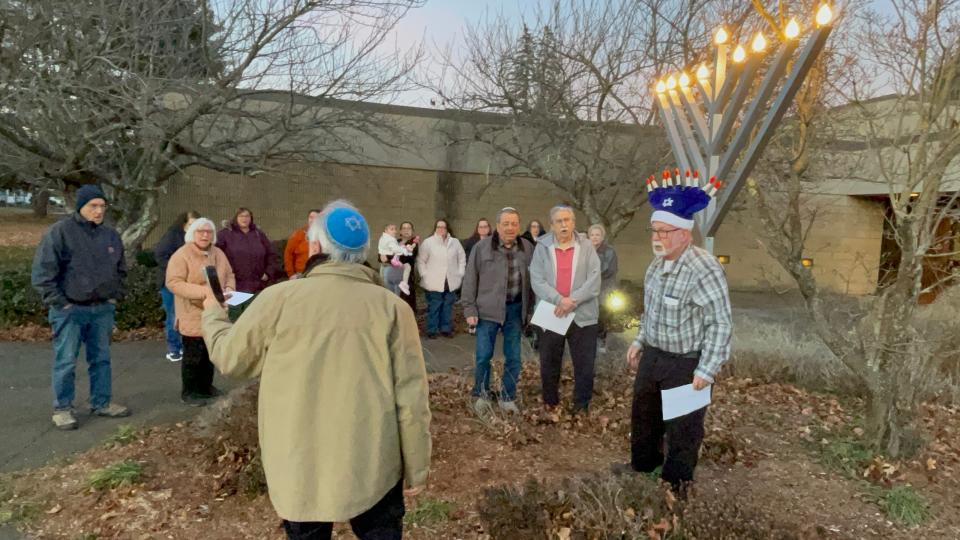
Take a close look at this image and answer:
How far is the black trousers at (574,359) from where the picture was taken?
549 cm

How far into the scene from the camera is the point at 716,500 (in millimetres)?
3281

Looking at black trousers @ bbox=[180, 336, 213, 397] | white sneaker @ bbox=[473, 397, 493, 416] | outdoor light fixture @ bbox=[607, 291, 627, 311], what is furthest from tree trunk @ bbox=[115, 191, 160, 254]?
outdoor light fixture @ bbox=[607, 291, 627, 311]

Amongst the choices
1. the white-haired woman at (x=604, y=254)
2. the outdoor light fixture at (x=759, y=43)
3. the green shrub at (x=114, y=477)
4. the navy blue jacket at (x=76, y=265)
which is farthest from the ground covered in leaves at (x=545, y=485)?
the outdoor light fixture at (x=759, y=43)

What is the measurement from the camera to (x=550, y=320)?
17.8 ft

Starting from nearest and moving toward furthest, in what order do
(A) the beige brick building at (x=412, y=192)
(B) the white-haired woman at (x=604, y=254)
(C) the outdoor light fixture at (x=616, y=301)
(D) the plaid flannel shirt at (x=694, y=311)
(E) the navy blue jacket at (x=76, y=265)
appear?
(D) the plaid flannel shirt at (x=694, y=311) < (E) the navy blue jacket at (x=76, y=265) < (B) the white-haired woman at (x=604, y=254) < (C) the outdoor light fixture at (x=616, y=301) < (A) the beige brick building at (x=412, y=192)

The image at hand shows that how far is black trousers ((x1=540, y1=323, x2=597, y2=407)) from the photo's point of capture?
5492 millimetres

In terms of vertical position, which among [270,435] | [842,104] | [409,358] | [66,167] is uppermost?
[842,104]

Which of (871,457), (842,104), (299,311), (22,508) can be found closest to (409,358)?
(299,311)

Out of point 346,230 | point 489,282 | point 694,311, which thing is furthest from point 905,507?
point 346,230

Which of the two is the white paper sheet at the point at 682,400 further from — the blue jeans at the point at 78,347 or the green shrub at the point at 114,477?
the blue jeans at the point at 78,347

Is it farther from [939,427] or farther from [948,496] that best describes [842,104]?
[948,496]

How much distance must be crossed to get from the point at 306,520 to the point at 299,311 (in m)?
0.79

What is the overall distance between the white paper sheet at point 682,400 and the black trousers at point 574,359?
5.33ft

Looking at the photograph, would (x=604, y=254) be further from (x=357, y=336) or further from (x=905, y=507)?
(x=357, y=336)
